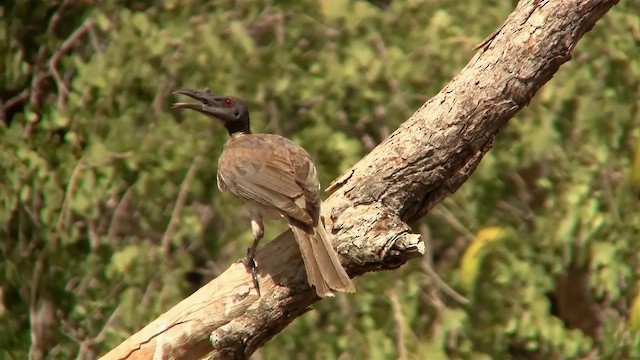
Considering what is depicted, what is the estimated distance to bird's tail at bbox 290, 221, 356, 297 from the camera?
478 centimetres

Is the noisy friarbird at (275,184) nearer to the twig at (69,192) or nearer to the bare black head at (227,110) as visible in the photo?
the bare black head at (227,110)

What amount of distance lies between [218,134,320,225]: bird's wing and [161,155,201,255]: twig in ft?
3.40

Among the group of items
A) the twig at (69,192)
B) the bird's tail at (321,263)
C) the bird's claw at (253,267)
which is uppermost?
the bird's tail at (321,263)

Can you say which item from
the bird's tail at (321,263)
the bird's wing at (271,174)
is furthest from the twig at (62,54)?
the bird's tail at (321,263)

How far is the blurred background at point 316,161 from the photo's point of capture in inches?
282

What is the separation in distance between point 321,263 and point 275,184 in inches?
36.8

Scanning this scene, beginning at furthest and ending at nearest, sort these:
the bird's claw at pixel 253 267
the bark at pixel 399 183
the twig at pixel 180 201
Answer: the twig at pixel 180 201 → the bird's claw at pixel 253 267 → the bark at pixel 399 183

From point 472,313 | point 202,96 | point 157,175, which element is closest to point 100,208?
point 157,175

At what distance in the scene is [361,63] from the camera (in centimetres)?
720

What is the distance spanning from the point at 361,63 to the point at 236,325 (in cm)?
280

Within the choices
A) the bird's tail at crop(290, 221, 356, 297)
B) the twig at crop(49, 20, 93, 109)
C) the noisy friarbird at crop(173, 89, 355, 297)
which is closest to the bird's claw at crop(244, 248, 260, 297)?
the noisy friarbird at crop(173, 89, 355, 297)

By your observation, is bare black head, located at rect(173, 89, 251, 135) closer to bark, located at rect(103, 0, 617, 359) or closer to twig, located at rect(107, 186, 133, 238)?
twig, located at rect(107, 186, 133, 238)

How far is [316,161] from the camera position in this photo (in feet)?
23.8

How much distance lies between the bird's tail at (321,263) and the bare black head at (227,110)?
1.61m
